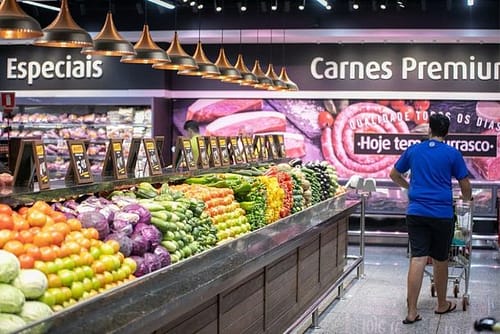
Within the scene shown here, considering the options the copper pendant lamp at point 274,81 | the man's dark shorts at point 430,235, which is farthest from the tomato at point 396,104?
the man's dark shorts at point 430,235

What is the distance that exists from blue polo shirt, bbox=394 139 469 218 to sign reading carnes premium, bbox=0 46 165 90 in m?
7.85

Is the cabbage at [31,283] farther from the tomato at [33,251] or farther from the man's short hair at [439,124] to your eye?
the man's short hair at [439,124]

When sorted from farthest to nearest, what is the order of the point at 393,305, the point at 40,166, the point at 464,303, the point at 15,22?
1. the point at 393,305
2. the point at 464,303
3. the point at 15,22
4. the point at 40,166

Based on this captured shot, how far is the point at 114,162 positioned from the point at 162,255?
4.95 feet

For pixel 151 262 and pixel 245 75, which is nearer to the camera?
pixel 151 262

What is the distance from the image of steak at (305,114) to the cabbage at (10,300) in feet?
36.8

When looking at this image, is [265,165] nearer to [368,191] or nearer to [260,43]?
[368,191]

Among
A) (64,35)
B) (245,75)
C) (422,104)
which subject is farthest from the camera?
(422,104)

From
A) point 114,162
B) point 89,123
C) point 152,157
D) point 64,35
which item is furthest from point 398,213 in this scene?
point 64,35

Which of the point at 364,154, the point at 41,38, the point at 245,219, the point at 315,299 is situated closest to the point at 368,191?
the point at 364,154

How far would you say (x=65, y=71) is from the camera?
47.8ft

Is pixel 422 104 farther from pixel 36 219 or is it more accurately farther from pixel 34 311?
pixel 34 311

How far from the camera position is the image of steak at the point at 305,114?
13883mm

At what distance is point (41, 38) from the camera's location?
18.8 feet
